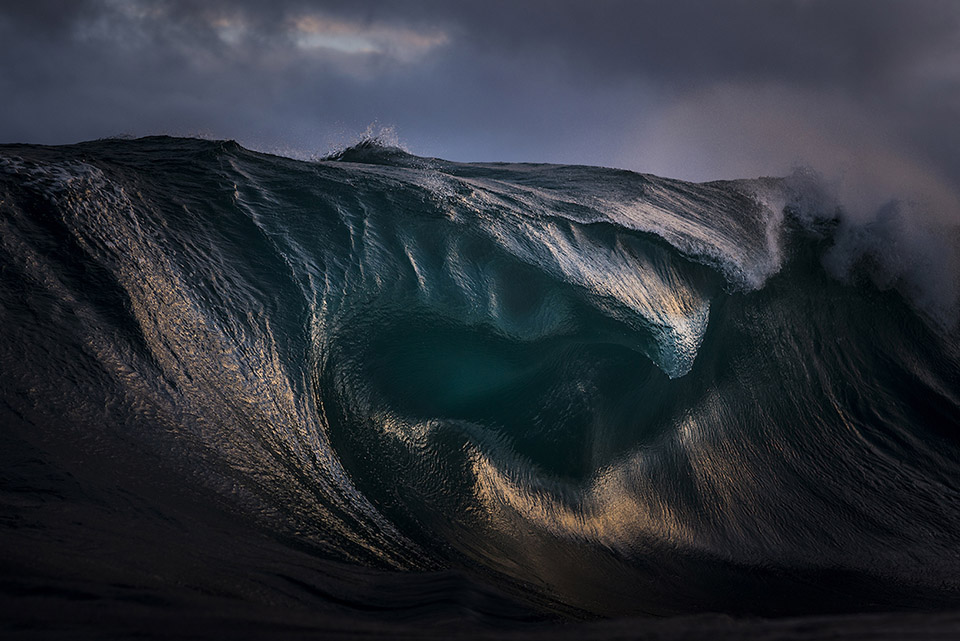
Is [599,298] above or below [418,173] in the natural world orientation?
below

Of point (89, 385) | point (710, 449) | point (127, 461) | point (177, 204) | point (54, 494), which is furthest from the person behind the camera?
point (710, 449)

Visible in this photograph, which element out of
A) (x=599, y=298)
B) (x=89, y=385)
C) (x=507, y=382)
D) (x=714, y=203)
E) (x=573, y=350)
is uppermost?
(x=714, y=203)

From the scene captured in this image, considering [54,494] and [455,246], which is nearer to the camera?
[54,494]

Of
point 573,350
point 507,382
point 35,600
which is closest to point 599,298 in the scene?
point 573,350

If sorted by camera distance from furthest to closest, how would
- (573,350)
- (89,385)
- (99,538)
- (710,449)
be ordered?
(710,449) → (573,350) → (89,385) → (99,538)

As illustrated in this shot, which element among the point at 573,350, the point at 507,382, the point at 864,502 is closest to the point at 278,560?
the point at 507,382

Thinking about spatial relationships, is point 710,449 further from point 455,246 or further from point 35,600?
point 35,600
